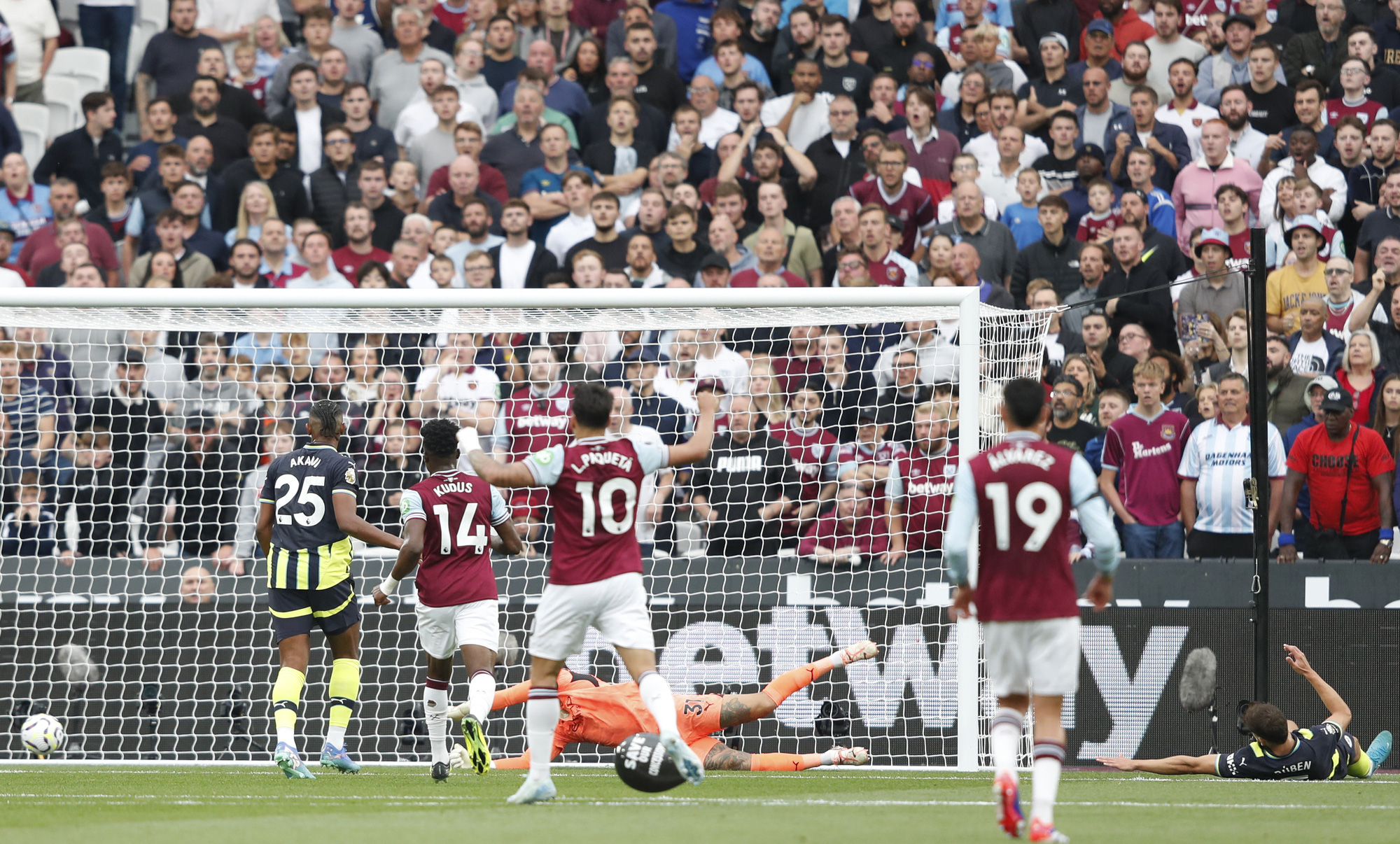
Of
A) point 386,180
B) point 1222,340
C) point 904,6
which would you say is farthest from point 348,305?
point 904,6

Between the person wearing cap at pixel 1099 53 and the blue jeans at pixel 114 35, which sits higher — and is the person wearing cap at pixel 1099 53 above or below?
below

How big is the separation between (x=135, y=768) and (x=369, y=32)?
9549 millimetres

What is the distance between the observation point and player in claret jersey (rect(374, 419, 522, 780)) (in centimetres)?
988

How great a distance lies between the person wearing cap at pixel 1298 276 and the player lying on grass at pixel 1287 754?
4.24m

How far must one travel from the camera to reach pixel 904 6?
54.8ft

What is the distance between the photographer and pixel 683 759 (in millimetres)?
7516

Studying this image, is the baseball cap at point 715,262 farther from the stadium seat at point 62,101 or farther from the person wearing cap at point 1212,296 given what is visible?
the stadium seat at point 62,101

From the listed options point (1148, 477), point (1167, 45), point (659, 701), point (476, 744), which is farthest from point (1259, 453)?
point (1167, 45)

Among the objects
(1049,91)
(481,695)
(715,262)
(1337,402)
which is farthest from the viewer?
(1049,91)

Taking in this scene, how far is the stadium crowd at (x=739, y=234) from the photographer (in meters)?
12.3

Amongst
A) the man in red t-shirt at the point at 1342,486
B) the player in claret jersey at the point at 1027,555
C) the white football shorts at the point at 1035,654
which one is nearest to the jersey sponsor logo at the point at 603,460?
the player in claret jersey at the point at 1027,555

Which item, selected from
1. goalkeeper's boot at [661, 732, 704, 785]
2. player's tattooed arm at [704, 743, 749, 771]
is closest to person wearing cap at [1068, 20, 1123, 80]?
player's tattooed arm at [704, 743, 749, 771]

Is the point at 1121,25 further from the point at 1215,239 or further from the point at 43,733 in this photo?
the point at 43,733

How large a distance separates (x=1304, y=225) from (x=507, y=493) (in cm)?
721
